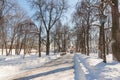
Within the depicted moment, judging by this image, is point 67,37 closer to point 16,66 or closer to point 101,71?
point 16,66

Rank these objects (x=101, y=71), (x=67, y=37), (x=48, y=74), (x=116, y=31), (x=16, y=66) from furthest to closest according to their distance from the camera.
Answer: (x=67, y=37)
(x=16, y=66)
(x=116, y=31)
(x=48, y=74)
(x=101, y=71)

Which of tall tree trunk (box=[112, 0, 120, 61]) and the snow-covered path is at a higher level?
tall tree trunk (box=[112, 0, 120, 61])

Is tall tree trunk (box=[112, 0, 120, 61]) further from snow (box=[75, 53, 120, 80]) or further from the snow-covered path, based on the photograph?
the snow-covered path

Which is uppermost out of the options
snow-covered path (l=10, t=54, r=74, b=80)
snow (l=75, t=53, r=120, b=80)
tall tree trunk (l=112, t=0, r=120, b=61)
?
tall tree trunk (l=112, t=0, r=120, b=61)

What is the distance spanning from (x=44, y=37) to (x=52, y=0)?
29.4ft

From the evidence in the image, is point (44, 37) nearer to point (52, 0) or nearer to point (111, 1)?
point (52, 0)

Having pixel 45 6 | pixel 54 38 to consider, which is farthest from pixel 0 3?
pixel 54 38

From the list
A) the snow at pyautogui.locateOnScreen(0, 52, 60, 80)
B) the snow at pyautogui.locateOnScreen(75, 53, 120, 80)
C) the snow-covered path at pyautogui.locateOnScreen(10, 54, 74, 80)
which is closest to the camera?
the snow at pyautogui.locateOnScreen(75, 53, 120, 80)

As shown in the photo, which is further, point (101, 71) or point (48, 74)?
point (48, 74)

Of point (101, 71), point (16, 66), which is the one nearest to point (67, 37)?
point (16, 66)

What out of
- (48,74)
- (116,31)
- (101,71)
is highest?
(116,31)

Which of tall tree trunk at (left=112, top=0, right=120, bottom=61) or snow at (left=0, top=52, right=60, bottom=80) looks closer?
tall tree trunk at (left=112, top=0, right=120, bottom=61)

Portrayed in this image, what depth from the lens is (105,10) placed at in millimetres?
19828

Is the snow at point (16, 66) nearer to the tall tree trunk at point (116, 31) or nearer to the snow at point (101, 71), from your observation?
the snow at point (101, 71)
